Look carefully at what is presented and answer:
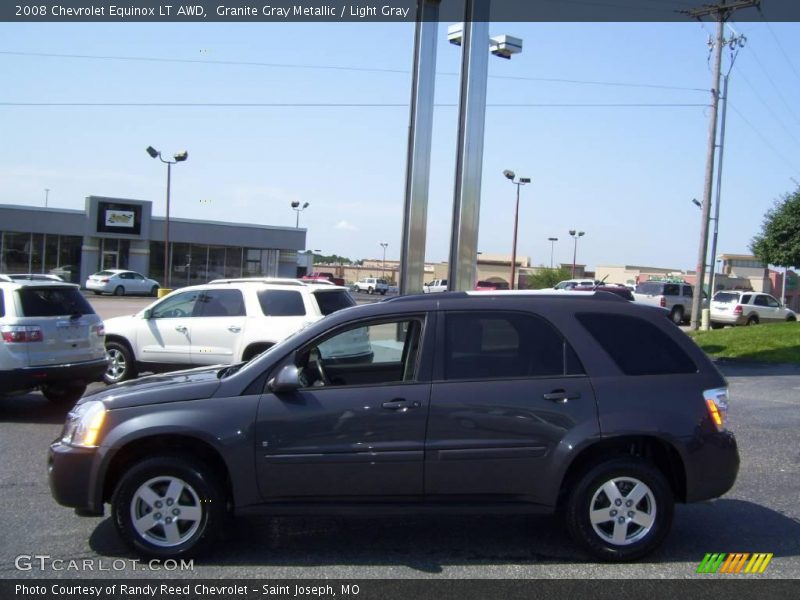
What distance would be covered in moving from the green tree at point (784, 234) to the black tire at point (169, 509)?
1358 inches

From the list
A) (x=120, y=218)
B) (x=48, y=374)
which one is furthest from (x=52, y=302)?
(x=120, y=218)

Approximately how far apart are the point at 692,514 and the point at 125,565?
168 inches

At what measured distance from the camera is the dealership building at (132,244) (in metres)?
47.3

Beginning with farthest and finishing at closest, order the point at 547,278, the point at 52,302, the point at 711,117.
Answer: the point at 547,278
the point at 711,117
the point at 52,302

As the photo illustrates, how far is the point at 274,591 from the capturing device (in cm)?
459

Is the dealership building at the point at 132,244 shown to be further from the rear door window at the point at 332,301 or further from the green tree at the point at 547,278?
the rear door window at the point at 332,301

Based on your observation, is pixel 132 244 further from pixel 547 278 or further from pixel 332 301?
pixel 332 301

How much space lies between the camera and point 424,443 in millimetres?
5031

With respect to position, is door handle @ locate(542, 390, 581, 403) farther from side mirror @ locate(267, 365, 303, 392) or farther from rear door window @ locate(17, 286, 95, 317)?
rear door window @ locate(17, 286, 95, 317)

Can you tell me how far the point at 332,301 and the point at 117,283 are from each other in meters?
34.8

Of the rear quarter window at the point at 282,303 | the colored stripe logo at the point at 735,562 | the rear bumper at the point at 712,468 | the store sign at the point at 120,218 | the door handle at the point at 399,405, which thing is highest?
the store sign at the point at 120,218

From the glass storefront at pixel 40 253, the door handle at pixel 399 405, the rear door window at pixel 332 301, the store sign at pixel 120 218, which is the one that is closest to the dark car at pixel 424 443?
the door handle at pixel 399 405

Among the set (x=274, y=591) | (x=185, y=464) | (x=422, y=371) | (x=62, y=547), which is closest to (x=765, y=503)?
(x=422, y=371)

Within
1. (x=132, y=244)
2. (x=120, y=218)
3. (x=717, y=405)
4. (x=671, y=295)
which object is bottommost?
(x=717, y=405)
